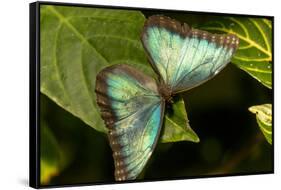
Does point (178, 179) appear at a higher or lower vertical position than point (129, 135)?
lower

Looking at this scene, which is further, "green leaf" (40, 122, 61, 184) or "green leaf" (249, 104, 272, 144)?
"green leaf" (249, 104, 272, 144)

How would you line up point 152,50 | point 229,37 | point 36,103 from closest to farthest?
point 36,103 → point 152,50 → point 229,37

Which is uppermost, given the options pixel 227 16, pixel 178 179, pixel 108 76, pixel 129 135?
pixel 227 16

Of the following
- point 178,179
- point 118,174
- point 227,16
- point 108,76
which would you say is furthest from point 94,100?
point 227,16

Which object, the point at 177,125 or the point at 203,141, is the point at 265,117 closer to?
the point at 203,141

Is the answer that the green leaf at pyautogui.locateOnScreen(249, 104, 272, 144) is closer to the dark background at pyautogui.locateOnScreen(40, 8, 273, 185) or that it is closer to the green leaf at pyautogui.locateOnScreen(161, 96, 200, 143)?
the dark background at pyautogui.locateOnScreen(40, 8, 273, 185)

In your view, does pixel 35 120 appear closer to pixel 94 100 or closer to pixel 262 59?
pixel 94 100

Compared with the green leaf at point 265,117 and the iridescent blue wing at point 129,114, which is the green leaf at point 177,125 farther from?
the green leaf at point 265,117

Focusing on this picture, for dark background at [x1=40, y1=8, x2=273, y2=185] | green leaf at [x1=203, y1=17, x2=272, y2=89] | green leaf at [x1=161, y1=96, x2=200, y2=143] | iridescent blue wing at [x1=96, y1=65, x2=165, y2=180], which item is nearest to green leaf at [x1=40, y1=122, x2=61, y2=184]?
dark background at [x1=40, y1=8, x2=273, y2=185]

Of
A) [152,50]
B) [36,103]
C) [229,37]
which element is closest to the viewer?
[36,103]
